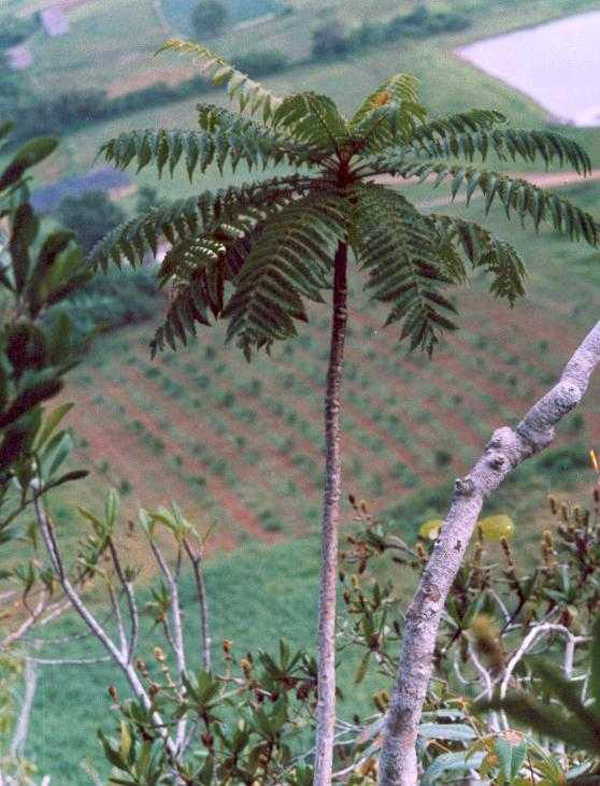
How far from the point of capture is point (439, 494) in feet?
25.6

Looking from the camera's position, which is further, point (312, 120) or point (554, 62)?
point (554, 62)

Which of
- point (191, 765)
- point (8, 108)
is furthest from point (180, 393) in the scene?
point (191, 765)

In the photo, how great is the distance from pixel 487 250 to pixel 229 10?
14093mm

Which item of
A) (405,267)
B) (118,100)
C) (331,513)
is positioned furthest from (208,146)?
(118,100)

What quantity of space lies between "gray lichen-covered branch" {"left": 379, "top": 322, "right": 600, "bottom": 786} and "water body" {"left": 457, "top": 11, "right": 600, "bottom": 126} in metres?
9.88

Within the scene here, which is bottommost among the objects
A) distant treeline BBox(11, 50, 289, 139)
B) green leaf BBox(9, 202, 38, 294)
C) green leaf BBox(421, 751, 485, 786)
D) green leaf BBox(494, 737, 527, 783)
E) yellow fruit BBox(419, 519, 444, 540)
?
green leaf BBox(421, 751, 485, 786)

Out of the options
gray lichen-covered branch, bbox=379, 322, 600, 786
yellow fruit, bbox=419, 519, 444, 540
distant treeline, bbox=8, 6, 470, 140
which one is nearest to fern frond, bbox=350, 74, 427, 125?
gray lichen-covered branch, bbox=379, 322, 600, 786

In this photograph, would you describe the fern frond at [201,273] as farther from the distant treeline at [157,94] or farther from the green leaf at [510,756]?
the distant treeline at [157,94]

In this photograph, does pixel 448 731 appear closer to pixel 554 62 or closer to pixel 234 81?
pixel 234 81

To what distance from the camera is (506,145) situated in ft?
7.15

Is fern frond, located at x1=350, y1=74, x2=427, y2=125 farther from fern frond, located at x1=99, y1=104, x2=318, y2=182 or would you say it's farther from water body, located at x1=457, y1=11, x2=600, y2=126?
water body, located at x1=457, y1=11, x2=600, y2=126

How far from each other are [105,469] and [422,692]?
23.6ft

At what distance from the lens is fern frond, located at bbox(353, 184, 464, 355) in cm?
204

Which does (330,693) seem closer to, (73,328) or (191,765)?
(191,765)
